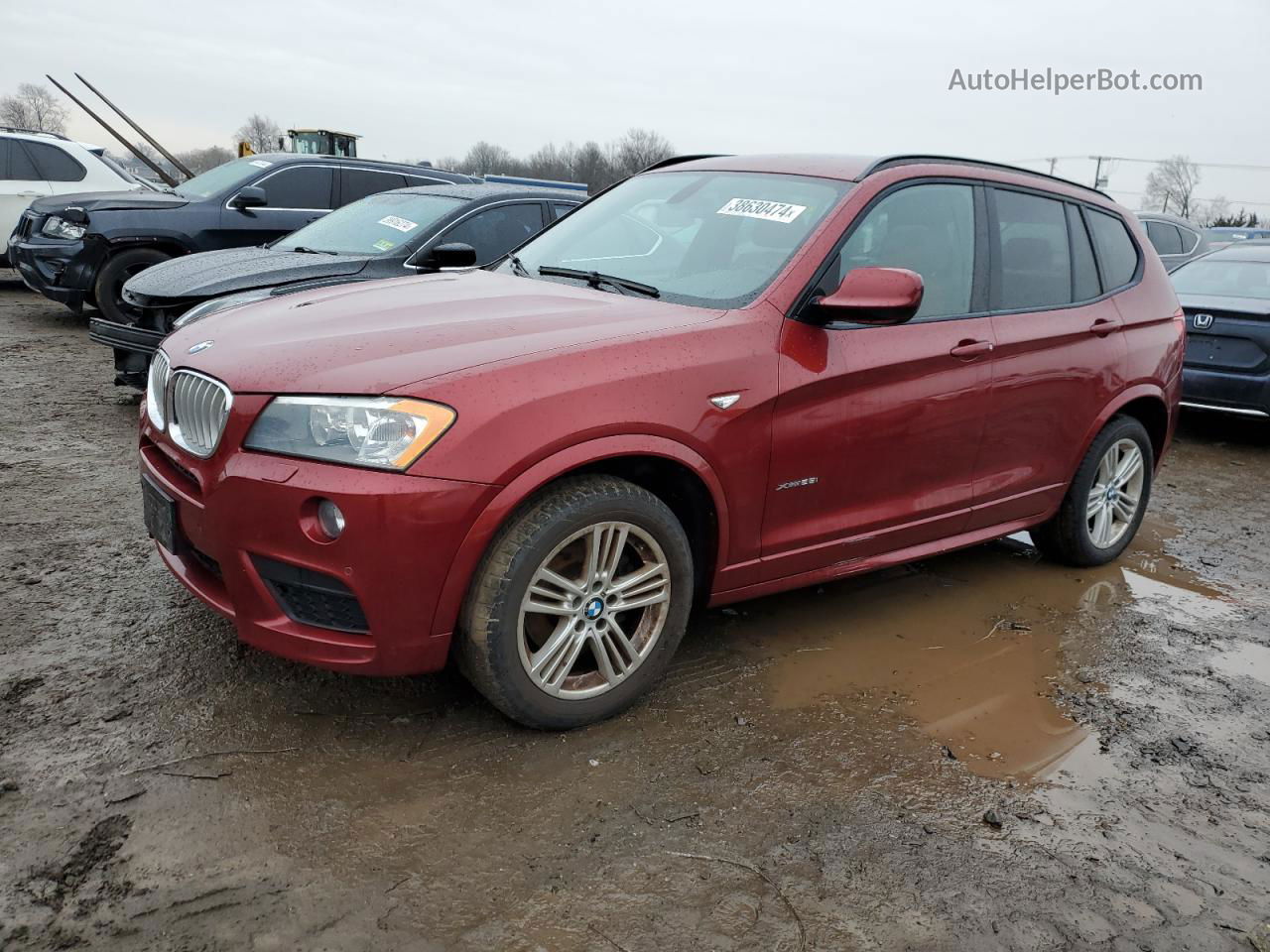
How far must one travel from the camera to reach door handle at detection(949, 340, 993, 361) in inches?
147

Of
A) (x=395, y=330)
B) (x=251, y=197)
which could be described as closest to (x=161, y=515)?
(x=395, y=330)

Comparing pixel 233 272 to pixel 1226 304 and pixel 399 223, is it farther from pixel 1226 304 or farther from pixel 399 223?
pixel 1226 304

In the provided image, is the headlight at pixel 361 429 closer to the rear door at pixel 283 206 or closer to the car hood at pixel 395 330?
the car hood at pixel 395 330

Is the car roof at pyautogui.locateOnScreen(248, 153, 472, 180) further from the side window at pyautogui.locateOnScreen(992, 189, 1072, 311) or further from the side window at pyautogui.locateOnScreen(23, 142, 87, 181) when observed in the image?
the side window at pyautogui.locateOnScreen(992, 189, 1072, 311)

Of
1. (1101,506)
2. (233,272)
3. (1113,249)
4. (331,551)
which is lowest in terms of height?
(1101,506)

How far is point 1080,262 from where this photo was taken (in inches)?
176

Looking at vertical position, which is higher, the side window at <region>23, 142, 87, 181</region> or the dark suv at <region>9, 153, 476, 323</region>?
the side window at <region>23, 142, 87, 181</region>

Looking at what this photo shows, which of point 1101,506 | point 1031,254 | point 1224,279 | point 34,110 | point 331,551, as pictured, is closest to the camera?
point 331,551

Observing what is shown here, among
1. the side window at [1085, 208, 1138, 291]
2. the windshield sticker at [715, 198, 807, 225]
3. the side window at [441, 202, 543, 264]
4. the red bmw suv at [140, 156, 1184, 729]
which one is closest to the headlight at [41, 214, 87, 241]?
the side window at [441, 202, 543, 264]

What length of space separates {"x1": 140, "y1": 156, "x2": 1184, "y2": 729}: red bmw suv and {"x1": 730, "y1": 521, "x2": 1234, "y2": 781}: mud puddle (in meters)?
0.35

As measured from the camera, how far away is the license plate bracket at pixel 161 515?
2.96 meters

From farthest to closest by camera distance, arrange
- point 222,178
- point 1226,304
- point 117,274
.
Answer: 1. point 222,178
2. point 117,274
3. point 1226,304

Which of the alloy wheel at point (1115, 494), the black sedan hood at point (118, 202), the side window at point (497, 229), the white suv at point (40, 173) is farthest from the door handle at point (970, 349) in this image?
the white suv at point (40, 173)

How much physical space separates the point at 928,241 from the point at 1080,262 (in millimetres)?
1093
